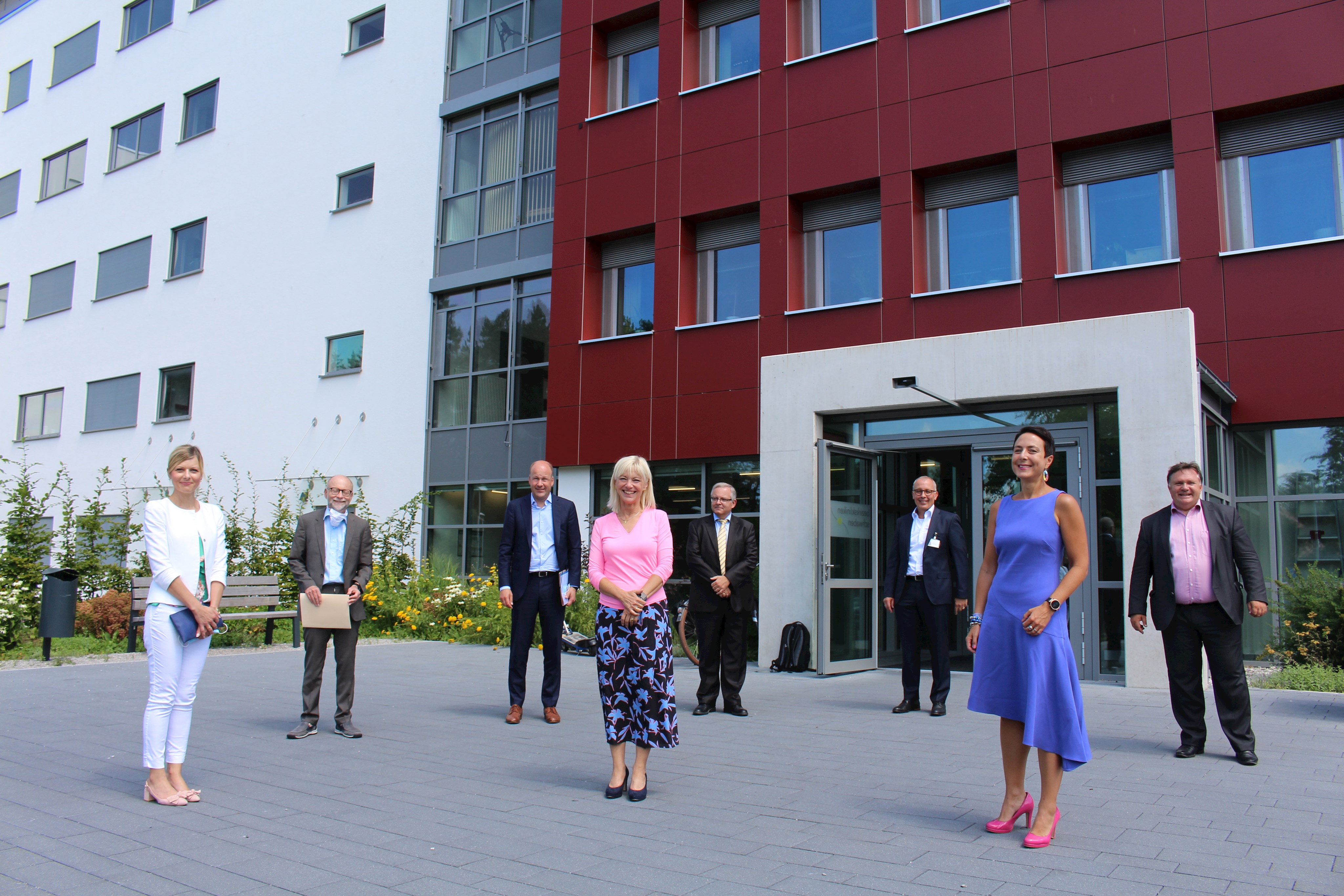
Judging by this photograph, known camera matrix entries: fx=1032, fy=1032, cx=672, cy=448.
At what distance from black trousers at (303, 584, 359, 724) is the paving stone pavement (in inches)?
8.9

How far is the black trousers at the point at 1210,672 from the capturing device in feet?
21.3

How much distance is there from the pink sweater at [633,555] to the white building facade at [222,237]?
553 inches

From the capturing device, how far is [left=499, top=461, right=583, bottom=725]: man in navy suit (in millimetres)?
7930

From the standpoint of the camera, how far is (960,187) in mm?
13844

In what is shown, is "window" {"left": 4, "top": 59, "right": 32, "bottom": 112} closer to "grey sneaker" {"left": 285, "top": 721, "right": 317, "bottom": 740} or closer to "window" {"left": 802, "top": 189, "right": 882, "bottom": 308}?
"window" {"left": 802, "top": 189, "right": 882, "bottom": 308}

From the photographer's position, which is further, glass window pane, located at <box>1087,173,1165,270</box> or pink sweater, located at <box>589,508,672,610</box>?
glass window pane, located at <box>1087,173,1165,270</box>

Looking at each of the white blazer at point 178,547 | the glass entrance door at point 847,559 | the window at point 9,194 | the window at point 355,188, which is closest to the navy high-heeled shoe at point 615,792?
the white blazer at point 178,547

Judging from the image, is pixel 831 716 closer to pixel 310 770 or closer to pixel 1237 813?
pixel 1237 813

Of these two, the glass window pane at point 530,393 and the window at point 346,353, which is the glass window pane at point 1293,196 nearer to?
the glass window pane at point 530,393

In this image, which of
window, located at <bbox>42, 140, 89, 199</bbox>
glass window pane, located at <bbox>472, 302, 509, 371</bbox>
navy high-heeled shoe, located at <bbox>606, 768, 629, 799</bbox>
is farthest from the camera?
window, located at <bbox>42, 140, 89, 199</bbox>

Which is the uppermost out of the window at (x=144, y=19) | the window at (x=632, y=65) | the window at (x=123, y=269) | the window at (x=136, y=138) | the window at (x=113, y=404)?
the window at (x=144, y=19)

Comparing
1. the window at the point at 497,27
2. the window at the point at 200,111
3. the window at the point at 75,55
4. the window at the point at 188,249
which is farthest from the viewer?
the window at the point at 75,55

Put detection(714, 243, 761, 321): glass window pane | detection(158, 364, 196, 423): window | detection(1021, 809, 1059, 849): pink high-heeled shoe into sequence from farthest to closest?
detection(158, 364, 196, 423): window → detection(714, 243, 761, 321): glass window pane → detection(1021, 809, 1059, 849): pink high-heeled shoe

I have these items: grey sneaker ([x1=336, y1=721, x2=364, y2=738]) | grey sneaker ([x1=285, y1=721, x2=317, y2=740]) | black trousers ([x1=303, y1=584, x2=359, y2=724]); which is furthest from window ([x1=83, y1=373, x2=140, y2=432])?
grey sneaker ([x1=336, y1=721, x2=364, y2=738])
